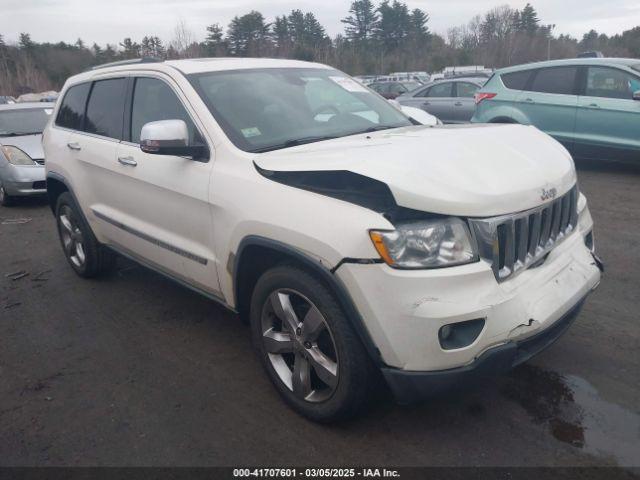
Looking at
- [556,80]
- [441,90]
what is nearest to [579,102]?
[556,80]

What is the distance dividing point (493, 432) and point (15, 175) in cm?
820

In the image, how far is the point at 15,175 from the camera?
859 cm

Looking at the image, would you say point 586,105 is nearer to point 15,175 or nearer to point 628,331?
point 628,331

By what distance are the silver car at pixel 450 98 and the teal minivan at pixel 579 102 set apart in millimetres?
2625

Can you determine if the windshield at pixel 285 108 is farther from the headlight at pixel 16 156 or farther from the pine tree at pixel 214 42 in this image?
the pine tree at pixel 214 42

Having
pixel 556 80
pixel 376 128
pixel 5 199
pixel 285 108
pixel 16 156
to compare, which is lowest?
pixel 5 199

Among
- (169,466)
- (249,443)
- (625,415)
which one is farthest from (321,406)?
(625,415)

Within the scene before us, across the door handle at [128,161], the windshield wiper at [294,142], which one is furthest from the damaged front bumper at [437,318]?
the door handle at [128,161]

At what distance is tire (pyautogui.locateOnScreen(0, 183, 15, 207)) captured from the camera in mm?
8930

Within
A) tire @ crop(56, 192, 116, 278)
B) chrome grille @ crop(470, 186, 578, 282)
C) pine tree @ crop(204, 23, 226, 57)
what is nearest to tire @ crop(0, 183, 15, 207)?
tire @ crop(56, 192, 116, 278)

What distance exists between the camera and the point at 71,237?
210 inches

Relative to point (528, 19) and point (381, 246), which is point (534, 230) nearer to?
point (381, 246)

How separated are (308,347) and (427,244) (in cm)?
83

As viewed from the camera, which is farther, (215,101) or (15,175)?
(15,175)
